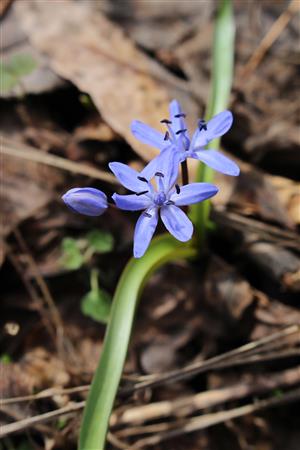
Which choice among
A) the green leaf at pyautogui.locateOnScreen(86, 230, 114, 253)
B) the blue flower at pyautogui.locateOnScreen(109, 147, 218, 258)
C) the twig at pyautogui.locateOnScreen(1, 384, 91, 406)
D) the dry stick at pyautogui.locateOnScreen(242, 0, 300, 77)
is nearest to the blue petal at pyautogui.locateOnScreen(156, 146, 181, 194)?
the blue flower at pyautogui.locateOnScreen(109, 147, 218, 258)

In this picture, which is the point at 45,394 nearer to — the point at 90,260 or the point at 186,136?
the point at 90,260

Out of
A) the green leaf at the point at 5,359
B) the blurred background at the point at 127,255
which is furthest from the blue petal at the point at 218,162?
the green leaf at the point at 5,359

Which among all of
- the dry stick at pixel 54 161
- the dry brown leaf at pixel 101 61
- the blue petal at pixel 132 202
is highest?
the dry brown leaf at pixel 101 61

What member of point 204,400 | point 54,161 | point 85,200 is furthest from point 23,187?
point 204,400

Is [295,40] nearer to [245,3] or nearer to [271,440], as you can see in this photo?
[245,3]

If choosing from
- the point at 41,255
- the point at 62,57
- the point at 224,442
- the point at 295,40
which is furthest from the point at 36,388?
the point at 295,40

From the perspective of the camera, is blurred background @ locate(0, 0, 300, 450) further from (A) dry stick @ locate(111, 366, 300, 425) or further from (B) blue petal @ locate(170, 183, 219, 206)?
(B) blue petal @ locate(170, 183, 219, 206)

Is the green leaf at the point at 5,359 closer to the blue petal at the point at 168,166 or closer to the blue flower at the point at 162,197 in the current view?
the blue flower at the point at 162,197
